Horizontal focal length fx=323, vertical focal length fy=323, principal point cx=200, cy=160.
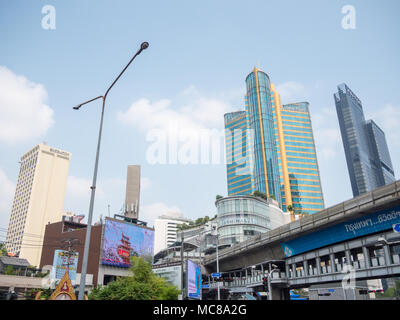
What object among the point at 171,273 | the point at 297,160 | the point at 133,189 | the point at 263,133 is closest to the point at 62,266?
the point at 133,189

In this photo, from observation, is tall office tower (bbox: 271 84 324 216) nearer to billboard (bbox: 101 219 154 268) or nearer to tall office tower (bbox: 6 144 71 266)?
billboard (bbox: 101 219 154 268)

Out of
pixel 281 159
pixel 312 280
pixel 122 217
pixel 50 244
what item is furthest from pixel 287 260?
pixel 281 159

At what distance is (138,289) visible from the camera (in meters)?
32.4

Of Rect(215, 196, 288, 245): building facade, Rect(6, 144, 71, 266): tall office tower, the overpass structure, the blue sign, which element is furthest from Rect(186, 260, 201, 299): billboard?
Rect(6, 144, 71, 266): tall office tower

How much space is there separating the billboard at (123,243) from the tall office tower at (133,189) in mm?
7583

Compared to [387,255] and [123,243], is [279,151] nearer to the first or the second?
[123,243]

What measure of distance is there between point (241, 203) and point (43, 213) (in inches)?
5282

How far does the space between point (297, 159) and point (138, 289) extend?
163 meters

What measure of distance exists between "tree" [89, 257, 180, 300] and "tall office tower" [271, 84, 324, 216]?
438 ft

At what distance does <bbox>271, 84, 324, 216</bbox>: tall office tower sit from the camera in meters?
172

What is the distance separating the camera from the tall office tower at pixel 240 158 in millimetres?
176375

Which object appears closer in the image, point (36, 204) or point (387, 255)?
point (387, 255)

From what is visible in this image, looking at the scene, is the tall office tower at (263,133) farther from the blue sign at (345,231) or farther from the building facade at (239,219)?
the blue sign at (345,231)
